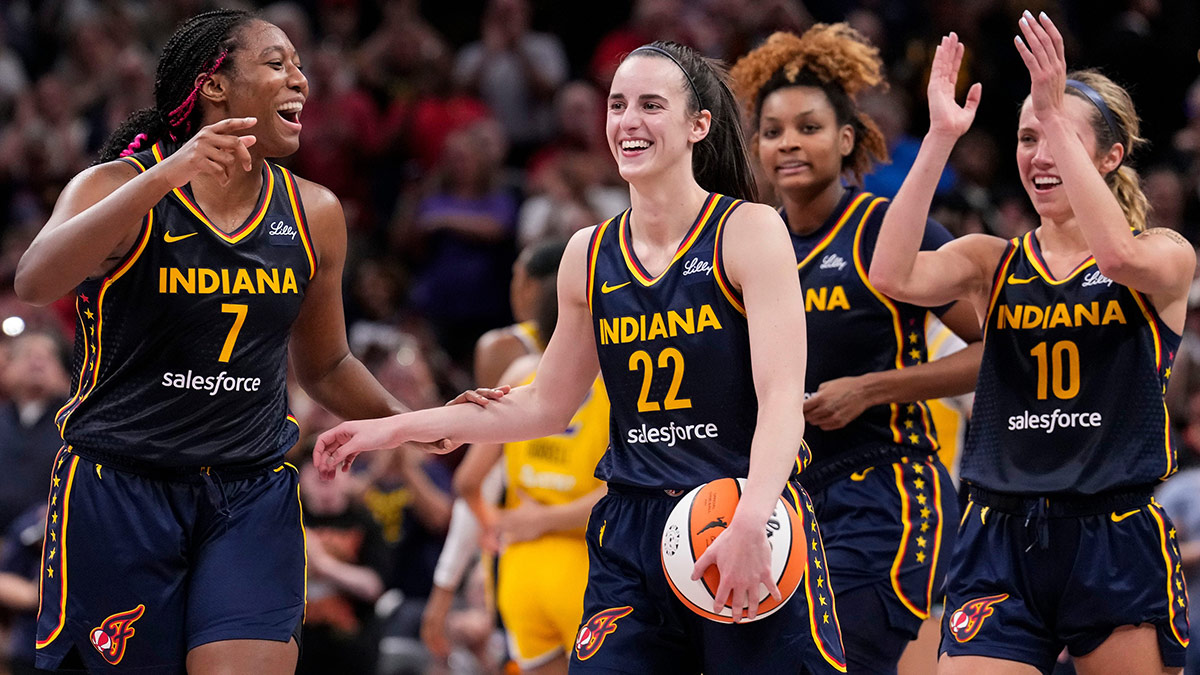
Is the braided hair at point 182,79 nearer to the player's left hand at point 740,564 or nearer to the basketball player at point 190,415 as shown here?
the basketball player at point 190,415

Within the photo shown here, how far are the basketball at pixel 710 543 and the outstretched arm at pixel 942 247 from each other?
1.15 metres

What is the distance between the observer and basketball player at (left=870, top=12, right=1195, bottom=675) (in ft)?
14.5

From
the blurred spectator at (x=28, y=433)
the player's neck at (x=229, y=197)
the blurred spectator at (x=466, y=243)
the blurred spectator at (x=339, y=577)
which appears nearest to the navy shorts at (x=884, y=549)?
the player's neck at (x=229, y=197)

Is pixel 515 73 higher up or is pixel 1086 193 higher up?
pixel 1086 193

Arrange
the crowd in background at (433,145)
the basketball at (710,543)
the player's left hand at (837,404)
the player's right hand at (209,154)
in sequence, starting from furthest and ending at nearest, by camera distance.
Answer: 1. the crowd in background at (433,145)
2. the player's left hand at (837,404)
3. the player's right hand at (209,154)
4. the basketball at (710,543)

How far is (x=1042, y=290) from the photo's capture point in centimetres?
466

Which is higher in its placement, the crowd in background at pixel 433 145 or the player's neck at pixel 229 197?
the player's neck at pixel 229 197

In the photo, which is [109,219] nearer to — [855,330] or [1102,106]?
[855,330]

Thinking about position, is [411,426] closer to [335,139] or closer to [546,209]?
[546,209]

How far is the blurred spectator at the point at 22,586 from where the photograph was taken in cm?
834

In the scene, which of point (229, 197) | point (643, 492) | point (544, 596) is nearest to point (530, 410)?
point (643, 492)

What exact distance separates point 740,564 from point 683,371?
61 centimetres

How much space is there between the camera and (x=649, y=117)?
421 centimetres

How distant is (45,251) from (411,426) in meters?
1.13
